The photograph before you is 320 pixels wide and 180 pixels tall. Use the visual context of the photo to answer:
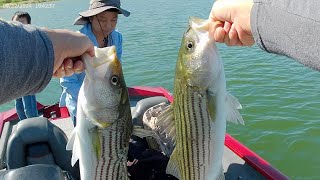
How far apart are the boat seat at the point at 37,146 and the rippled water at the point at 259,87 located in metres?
4.45

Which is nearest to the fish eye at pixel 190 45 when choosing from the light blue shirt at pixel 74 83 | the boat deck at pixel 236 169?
the light blue shirt at pixel 74 83

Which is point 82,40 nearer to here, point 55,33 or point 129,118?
point 55,33

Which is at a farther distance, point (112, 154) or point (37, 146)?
point (37, 146)

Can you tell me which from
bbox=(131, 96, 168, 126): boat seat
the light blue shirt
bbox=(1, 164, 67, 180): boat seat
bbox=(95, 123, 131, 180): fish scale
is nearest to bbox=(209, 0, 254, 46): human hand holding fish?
bbox=(95, 123, 131, 180): fish scale

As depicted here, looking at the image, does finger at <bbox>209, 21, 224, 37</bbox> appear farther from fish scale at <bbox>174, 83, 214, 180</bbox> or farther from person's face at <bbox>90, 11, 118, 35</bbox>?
person's face at <bbox>90, 11, 118, 35</bbox>

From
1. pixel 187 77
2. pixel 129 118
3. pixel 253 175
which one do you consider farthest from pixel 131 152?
pixel 187 77

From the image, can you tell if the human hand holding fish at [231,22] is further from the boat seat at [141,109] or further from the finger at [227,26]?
the boat seat at [141,109]

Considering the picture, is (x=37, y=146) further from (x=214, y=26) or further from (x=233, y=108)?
(x=214, y=26)

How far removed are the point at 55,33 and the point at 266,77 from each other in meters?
10.9

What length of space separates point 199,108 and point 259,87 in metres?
9.35

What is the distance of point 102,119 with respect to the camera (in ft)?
8.58

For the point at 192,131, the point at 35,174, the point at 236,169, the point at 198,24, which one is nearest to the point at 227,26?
the point at 198,24

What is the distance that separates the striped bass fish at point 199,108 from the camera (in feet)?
8.00

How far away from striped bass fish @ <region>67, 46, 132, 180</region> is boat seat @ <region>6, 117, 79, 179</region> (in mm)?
1679
